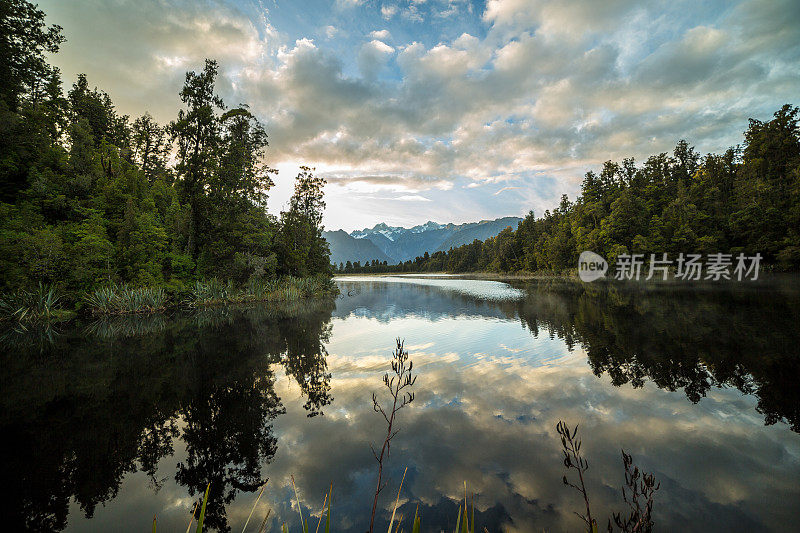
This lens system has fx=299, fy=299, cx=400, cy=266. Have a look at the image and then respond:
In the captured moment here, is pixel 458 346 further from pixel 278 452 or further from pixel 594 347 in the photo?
pixel 278 452

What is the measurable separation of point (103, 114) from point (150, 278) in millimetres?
22626

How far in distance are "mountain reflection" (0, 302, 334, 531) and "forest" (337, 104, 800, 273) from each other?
62.6m

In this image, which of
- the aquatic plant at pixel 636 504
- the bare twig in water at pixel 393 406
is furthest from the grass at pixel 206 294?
the aquatic plant at pixel 636 504

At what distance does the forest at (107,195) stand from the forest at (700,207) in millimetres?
61024

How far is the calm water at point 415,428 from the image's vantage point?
396 cm

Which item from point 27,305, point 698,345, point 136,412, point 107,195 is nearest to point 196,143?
point 107,195

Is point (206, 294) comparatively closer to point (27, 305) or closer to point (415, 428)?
point (27, 305)

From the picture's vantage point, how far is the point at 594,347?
11.4m

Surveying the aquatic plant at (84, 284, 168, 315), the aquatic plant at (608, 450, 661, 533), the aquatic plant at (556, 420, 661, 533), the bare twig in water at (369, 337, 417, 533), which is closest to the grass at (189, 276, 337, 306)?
the aquatic plant at (84, 284, 168, 315)

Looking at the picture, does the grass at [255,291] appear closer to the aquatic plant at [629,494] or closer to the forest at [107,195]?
the forest at [107,195]

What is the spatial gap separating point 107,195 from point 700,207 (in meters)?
82.8

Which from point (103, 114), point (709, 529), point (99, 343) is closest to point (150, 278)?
point (99, 343)

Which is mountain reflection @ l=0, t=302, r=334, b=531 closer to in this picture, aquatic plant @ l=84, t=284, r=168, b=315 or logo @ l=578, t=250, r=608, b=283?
aquatic plant @ l=84, t=284, r=168, b=315

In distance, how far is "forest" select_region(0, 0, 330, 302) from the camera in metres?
19.9
